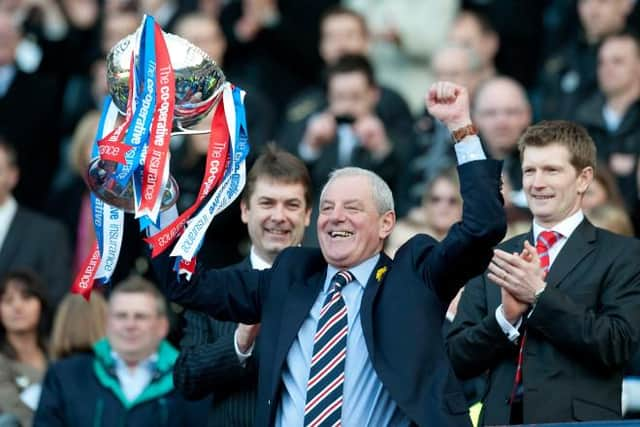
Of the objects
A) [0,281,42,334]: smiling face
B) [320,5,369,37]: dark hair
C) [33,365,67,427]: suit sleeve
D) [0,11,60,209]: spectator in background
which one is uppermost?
[320,5,369,37]: dark hair

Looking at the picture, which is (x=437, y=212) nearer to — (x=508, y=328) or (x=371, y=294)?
(x=508, y=328)

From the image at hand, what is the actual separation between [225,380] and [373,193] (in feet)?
4.40

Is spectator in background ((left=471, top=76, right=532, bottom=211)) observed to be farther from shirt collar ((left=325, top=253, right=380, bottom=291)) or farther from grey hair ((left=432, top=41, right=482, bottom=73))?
shirt collar ((left=325, top=253, right=380, bottom=291))

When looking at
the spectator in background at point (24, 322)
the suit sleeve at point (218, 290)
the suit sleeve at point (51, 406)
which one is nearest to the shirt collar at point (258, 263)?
the suit sleeve at point (218, 290)

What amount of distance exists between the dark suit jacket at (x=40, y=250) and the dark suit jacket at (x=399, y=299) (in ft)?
16.2

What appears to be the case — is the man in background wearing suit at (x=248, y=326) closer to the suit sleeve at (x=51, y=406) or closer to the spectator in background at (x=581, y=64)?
the suit sleeve at (x=51, y=406)

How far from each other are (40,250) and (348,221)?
552cm

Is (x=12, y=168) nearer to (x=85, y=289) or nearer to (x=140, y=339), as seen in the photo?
(x=140, y=339)

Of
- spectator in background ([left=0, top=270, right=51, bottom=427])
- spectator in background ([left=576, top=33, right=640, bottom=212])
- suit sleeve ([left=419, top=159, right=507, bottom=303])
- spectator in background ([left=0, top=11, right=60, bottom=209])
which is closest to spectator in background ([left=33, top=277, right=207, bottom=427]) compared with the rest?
spectator in background ([left=0, top=270, right=51, bottom=427])

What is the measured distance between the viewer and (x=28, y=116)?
13.6 m

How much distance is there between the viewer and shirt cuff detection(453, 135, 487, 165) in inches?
255

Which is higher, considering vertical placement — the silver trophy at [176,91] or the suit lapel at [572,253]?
the silver trophy at [176,91]

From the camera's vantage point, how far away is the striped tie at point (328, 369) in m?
6.59

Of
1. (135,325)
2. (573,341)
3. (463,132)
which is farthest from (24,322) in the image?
(463,132)
